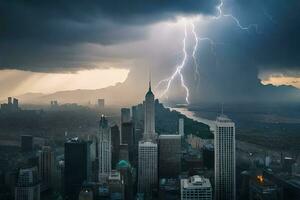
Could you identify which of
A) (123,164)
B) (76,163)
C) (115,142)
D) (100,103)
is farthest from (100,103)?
(115,142)

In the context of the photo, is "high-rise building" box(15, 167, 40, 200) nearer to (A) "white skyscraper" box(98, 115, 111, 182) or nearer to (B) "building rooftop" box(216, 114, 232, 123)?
(A) "white skyscraper" box(98, 115, 111, 182)

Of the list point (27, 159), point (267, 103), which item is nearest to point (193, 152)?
point (267, 103)

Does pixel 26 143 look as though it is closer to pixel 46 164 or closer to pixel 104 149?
pixel 46 164

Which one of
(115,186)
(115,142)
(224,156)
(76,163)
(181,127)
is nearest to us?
(115,186)

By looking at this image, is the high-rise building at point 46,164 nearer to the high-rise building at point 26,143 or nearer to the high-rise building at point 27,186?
the high-rise building at point 27,186

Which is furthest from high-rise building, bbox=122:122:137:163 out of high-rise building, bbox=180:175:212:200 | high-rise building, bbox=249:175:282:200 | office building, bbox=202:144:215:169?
high-rise building, bbox=249:175:282:200

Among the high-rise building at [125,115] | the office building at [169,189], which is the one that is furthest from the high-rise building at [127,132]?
the office building at [169,189]
